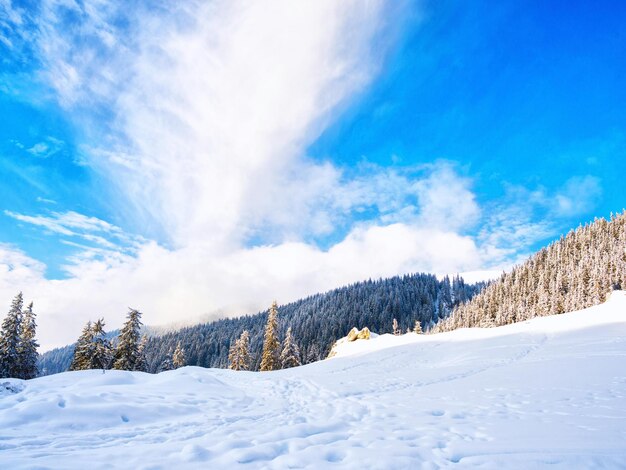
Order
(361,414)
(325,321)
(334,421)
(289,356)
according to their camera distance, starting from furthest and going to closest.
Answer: (325,321) < (289,356) < (361,414) < (334,421)

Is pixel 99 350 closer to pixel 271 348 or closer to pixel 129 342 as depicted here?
pixel 129 342

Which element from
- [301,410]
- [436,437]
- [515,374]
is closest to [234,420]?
[301,410]

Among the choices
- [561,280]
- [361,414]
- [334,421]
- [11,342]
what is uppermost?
[561,280]

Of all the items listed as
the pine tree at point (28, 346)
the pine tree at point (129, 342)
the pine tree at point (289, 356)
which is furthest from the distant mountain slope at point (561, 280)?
the pine tree at point (28, 346)

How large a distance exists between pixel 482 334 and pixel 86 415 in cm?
3313

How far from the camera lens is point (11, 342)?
1236 inches

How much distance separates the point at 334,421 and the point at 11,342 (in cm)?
3920

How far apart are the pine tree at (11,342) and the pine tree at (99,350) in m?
6.30

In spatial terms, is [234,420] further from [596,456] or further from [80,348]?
[80,348]

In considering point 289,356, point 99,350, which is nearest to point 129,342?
point 99,350

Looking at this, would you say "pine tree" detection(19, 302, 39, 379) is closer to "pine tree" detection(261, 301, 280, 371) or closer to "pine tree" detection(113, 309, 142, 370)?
"pine tree" detection(113, 309, 142, 370)

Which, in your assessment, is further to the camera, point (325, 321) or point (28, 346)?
point (325, 321)

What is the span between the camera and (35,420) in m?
7.22

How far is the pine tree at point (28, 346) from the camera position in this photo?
107 feet
